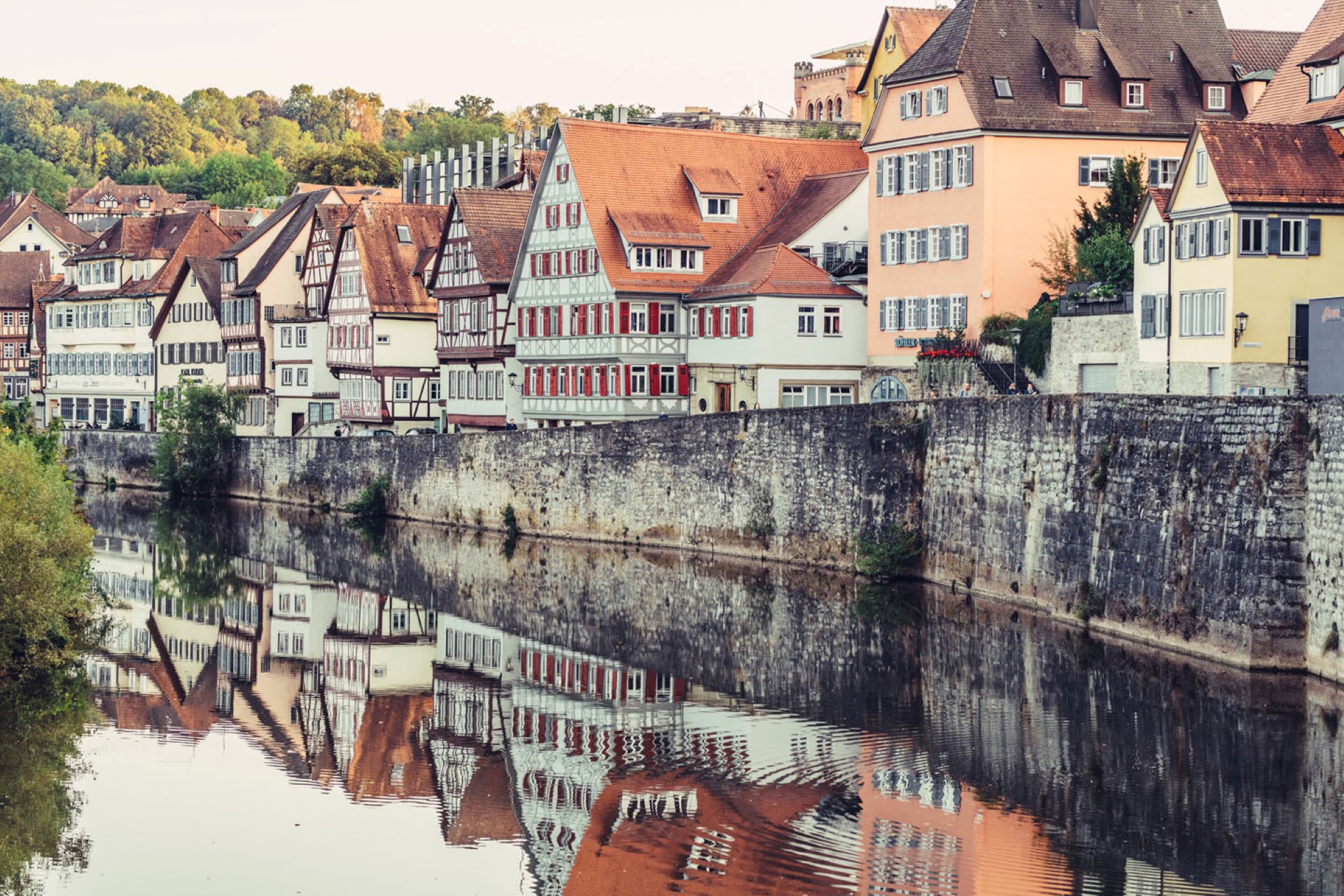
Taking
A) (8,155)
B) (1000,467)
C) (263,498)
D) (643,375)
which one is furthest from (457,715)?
(8,155)

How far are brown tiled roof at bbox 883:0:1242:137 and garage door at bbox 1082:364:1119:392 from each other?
26.7ft

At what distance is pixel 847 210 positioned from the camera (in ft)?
197

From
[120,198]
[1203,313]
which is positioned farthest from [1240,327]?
[120,198]

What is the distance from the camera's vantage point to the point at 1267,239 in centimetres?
4144

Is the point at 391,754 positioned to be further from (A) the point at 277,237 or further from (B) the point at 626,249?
(A) the point at 277,237

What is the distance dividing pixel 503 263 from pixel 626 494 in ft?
53.3

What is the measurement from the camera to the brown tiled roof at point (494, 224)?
219ft

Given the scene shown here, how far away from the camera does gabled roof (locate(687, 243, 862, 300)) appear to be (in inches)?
2234

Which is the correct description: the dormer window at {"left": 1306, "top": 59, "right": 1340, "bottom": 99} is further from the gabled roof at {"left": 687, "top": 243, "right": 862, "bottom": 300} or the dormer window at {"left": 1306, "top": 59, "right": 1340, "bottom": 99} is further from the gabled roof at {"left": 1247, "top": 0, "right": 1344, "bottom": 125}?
the gabled roof at {"left": 687, "top": 243, "right": 862, "bottom": 300}

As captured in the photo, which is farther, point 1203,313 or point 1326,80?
point 1326,80

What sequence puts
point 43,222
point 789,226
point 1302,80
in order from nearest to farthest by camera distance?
point 1302,80
point 789,226
point 43,222

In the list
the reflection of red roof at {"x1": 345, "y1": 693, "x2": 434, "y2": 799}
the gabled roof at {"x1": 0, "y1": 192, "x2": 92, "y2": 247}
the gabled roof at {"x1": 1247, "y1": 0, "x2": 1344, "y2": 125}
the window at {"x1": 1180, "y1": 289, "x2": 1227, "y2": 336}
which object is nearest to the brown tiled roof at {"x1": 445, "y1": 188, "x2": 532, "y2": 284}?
the gabled roof at {"x1": 1247, "y1": 0, "x2": 1344, "y2": 125}

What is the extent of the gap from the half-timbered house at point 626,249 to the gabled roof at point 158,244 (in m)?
31.9

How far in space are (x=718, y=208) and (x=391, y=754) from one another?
Result: 33.7m
